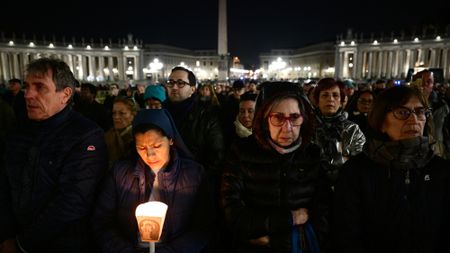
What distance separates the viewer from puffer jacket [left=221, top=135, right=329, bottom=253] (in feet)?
8.31

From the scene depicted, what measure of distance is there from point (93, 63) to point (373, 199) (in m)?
88.5

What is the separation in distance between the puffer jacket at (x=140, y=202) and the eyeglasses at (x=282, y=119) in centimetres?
82

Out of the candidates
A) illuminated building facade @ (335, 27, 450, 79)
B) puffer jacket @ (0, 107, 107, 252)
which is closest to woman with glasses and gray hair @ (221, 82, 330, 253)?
puffer jacket @ (0, 107, 107, 252)

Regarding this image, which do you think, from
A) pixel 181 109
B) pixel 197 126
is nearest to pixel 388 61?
pixel 181 109

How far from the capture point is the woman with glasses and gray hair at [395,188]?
7.53 ft

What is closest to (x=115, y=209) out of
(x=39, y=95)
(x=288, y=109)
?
(x=39, y=95)

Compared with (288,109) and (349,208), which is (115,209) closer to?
(288,109)

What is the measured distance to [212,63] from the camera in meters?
126

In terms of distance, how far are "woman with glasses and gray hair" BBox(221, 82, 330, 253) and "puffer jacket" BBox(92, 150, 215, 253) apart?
32 cm

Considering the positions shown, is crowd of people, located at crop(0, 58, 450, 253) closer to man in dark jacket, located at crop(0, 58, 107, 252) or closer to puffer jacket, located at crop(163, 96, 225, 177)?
man in dark jacket, located at crop(0, 58, 107, 252)

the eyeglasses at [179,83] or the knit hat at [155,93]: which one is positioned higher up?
the eyeglasses at [179,83]

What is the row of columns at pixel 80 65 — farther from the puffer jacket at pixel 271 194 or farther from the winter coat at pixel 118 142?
the puffer jacket at pixel 271 194

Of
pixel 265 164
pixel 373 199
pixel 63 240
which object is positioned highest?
pixel 265 164

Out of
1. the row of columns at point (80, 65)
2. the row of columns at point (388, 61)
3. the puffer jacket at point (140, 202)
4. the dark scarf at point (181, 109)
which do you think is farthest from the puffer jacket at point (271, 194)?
the row of columns at point (388, 61)
